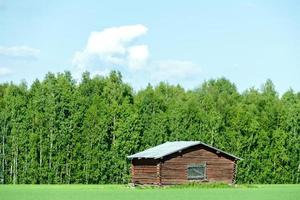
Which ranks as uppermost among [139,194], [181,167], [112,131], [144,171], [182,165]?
[112,131]

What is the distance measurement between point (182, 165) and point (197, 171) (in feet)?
5.38

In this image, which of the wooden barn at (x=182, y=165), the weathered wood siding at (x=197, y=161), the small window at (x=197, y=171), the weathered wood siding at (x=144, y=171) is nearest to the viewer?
the wooden barn at (x=182, y=165)

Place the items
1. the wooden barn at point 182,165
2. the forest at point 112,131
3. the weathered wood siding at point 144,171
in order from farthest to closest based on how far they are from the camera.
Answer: the forest at point 112,131, the weathered wood siding at point 144,171, the wooden barn at point 182,165

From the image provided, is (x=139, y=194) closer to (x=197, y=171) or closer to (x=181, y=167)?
(x=181, y=167)

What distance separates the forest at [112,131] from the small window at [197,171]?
458 inches

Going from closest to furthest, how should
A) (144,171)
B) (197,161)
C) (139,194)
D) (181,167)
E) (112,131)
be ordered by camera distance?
1. (139,194)
2. (181,167)
3. (197,161)
4. (144,171)
5. (112,131)

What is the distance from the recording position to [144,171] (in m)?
58.4

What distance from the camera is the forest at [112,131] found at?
67250mm

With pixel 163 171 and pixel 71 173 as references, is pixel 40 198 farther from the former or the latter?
pixel 71 173

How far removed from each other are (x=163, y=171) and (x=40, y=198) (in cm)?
2249

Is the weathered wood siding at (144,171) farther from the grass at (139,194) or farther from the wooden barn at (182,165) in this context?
the grass at (139,194)

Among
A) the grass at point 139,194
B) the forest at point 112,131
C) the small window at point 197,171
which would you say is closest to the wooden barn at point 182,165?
the small window at point 197,171

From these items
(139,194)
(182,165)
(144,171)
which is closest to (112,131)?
(144,171)

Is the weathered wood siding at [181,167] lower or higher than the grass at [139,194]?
higher
